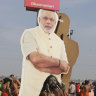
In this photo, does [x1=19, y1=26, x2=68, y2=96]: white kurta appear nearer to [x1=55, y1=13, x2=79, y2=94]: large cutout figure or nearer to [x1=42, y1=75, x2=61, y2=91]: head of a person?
[x1=42, y1=75, x2=61, y2=91]: head of a person

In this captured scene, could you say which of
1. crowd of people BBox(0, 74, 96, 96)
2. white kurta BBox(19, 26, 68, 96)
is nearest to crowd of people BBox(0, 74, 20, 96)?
crowd of people BBox(0, 74, 96, 96)

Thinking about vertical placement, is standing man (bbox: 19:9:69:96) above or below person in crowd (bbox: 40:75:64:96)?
above

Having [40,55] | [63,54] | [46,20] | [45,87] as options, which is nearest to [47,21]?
[46,20]

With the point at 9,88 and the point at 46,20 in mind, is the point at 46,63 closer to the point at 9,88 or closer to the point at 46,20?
the point at 46,20

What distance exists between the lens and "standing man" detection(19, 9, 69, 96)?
9.18m

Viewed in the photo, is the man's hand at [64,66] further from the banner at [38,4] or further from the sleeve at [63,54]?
the banner at [38,4]

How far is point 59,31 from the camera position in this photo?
10.6 meters

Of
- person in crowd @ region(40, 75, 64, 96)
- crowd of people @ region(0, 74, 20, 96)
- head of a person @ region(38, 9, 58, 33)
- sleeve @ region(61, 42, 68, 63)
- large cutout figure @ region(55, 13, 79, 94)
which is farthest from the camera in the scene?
large cutout figure @ region(55, 13, 79, 94)

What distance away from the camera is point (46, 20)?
9602 millimetres

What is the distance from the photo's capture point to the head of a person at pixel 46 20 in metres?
9.59

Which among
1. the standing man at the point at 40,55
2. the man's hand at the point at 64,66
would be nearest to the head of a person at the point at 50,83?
the standing man at the point at 40,55

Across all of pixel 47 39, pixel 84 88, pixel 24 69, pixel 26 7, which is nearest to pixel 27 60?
pixel 24 69

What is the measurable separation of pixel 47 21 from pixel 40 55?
112cm

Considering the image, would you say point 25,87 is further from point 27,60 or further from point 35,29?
point 35,29
